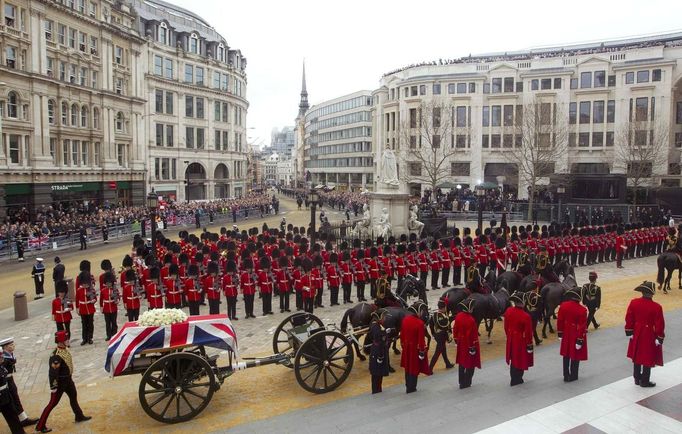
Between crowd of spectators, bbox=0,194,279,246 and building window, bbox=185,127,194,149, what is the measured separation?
11995 mm

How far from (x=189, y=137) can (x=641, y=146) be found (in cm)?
4402

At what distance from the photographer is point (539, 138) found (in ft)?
144

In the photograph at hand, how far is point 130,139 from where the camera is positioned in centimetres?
4641

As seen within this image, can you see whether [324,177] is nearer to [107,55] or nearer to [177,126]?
[177,126]

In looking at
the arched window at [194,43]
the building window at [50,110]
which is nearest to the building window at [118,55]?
the building window at [50,110]

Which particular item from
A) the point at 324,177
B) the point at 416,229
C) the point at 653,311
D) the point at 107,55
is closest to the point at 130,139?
the point at 107,55

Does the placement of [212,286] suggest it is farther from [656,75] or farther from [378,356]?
[656,75]

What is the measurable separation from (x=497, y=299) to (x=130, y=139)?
140ft

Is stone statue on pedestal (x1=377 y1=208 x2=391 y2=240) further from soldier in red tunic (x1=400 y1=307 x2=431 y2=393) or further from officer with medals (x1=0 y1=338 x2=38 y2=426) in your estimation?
officer with medals (x1=0 y1=338 x2=38 y2=426)

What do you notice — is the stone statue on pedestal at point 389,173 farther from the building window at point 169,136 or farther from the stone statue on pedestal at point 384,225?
the building window at point 169,136

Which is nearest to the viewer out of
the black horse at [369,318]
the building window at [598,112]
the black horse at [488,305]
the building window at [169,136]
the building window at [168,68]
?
the black horse at [369,318]

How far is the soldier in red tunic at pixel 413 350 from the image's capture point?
29.1 ft

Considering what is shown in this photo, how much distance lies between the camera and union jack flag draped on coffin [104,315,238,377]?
310 inches

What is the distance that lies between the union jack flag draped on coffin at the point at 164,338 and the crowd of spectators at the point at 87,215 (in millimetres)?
20471
